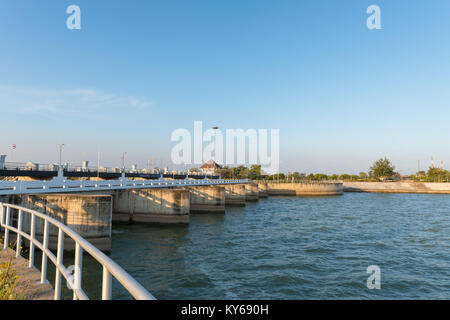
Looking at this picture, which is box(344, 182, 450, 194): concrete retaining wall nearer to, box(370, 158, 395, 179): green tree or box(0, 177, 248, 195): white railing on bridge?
box(370, 158, 395, 179): green tree

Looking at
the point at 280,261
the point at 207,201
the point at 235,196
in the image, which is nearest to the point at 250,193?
the point at 235,196

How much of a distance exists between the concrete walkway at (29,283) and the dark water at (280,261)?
19.1ft

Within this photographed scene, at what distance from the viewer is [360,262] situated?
17.6 m

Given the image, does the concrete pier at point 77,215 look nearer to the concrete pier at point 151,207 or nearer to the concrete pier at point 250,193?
the concrete pier at point 151,207

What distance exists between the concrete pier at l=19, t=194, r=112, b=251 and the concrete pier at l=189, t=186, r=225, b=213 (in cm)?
2373

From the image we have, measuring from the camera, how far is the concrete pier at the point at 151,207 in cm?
2953

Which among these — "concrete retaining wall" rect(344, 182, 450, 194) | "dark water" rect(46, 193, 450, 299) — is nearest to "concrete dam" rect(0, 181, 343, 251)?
"dark water" rect(46, 193, 450, 299)

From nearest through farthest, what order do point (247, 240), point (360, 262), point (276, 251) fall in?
point (360, 262) < point (276, 251) < point (247, 240)

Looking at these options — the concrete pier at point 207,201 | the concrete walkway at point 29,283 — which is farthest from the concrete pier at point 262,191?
the concrete walkway at point 29,283

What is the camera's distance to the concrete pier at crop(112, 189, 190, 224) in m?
29.5

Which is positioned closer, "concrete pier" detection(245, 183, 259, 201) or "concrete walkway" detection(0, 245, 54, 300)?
"concrete walkway" detection(0, 245, 54, 300)
